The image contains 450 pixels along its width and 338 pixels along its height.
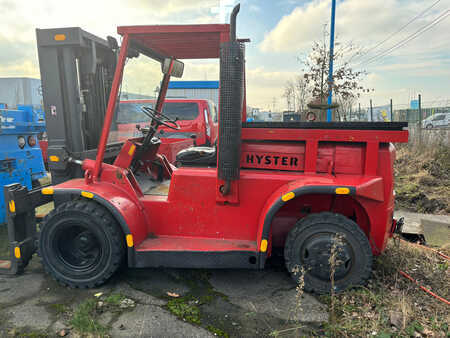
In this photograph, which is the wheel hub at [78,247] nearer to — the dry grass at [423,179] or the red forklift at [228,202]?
the red forklift at [228,202]

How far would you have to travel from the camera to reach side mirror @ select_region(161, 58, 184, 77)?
152 inches

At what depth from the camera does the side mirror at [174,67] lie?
12.7 feet

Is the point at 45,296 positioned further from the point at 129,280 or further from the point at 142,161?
the point at 142,161

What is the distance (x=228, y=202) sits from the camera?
318cm

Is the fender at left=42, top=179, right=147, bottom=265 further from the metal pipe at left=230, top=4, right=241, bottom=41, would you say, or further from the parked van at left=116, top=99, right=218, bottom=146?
the parked van at left=116, top=99, right=218, bottom=146

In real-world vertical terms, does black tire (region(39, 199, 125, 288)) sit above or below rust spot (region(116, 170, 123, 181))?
below

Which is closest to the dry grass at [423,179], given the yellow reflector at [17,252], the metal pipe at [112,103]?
the metal pipe at [112,103]

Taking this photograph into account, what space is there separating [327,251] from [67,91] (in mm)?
3047

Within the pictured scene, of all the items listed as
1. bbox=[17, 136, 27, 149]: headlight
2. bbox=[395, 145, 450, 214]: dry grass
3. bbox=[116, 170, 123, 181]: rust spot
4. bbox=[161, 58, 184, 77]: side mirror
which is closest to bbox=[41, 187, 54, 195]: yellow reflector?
bbox=[116, 170, 123, 181]: rust spot

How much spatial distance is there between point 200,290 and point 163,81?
98.5 inches

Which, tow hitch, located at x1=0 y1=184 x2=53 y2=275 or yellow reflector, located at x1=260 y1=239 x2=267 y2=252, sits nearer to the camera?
yellow reflector, located at x1=260 y1=239 x2=267 y2=252

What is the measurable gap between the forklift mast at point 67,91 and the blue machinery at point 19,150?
2.02 metres

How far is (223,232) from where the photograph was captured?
10.7 ft

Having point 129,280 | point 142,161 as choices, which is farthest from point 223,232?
point 142,161
